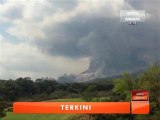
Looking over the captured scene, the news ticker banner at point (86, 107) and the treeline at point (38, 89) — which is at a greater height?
the treeline at point (38, 89)

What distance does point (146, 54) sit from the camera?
12695 mm

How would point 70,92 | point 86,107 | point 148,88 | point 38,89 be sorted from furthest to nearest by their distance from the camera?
point 148,88 < point 38,89 < point 70,92 < point 86,107

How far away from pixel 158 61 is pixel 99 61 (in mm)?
1869

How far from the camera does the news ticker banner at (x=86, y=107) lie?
11.6 metres

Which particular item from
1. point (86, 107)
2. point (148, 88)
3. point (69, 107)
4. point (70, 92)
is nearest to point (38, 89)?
point (70, 92)

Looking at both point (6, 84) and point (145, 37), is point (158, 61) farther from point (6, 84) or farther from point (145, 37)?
point (6, 84)

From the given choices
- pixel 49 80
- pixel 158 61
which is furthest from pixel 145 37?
pixel 49 80

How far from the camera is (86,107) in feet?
38.3

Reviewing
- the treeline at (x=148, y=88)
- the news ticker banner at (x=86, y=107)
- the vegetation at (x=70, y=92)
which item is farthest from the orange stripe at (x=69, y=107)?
the treeline at (x=148, y=88)

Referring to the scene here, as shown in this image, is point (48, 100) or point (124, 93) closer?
point (48, 100)
